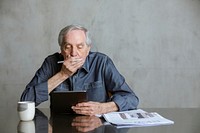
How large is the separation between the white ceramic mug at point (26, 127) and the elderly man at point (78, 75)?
0.40 metres

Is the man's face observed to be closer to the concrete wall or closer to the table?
the table

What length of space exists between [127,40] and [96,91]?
1351mm

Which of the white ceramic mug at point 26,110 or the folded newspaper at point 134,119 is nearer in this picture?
the folded newspaper at point 134,119

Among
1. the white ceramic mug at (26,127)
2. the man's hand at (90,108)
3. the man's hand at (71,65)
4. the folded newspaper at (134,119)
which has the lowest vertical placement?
the white ceramic mug at (26,127)

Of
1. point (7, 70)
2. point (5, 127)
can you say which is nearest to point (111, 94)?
point (5, 127)

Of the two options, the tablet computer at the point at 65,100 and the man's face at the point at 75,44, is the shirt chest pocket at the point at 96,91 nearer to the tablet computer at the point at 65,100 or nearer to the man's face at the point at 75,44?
the man's face at the point at 75,44

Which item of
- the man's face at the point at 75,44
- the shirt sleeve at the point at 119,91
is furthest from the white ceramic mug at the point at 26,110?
the man's face at the point at 75,44

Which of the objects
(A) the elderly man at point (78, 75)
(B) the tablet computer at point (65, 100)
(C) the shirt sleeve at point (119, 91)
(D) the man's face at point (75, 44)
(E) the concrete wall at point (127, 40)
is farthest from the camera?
(E) the concrete wall at point (127, 40)

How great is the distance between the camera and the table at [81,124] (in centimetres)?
149

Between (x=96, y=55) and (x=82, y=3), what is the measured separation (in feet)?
3.95

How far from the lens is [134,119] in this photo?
5.52 feet

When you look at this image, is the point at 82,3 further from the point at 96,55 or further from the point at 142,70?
the point at 96,55

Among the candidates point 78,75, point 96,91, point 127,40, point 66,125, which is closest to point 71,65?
point 78,75

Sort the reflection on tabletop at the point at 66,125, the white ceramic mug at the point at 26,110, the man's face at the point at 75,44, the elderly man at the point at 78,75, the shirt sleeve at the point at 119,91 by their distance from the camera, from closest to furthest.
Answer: the reflection on tabletop at the point at 66,125, the white ceramic mug at the point at 26,110, the shirt sleeve at the point at 119,91, the elderly man at the point at 78,75, the man's face at the point at 75,44
